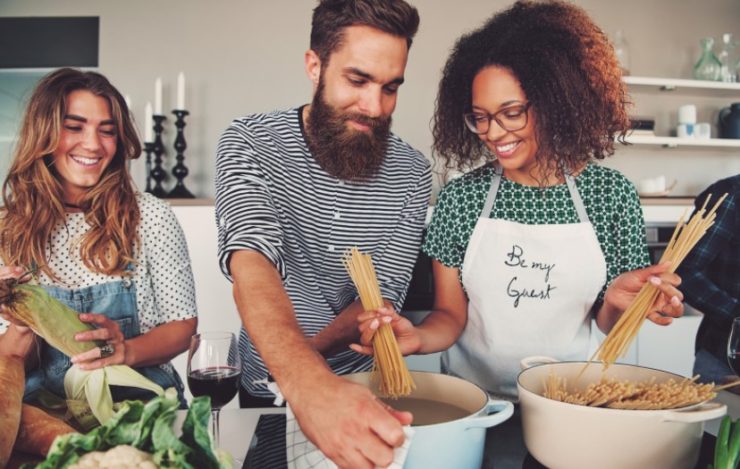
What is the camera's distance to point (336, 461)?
0.62 m

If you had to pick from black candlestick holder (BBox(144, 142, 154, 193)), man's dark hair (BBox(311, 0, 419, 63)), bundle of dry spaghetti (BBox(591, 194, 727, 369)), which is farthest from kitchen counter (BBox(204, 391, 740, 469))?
black candlestick holder (BBox(144, 142, 154, 193))

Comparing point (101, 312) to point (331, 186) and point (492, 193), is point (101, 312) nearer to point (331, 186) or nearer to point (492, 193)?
point (331, 186)

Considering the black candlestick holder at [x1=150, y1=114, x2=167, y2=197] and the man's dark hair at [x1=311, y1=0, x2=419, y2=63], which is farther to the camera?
the black candlestick holder at [x1=150, y1=114, x2=167, y2=197]

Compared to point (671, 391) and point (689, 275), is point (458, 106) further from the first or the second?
point (671, 391)

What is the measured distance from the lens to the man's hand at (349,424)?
0.58 m

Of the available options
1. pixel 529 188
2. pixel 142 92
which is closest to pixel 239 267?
pixel 529 188

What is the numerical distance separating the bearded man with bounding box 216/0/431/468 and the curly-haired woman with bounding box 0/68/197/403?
248mm

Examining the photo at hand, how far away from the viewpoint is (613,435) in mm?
656

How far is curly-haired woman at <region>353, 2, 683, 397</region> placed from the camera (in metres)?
1.29

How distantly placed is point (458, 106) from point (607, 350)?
83cm

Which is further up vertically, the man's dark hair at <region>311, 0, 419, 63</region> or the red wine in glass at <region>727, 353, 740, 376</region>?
the man's dark hair at <region>311, 0, 419, 63</region>

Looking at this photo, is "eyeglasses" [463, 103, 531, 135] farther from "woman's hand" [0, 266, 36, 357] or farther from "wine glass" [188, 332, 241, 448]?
"woman's hand" [0, 266, 36, 357]

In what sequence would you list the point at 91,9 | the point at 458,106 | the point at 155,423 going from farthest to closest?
the point at 91,9, the point at 458,106, the point at 155,423

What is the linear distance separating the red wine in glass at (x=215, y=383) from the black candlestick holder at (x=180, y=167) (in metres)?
2.12
